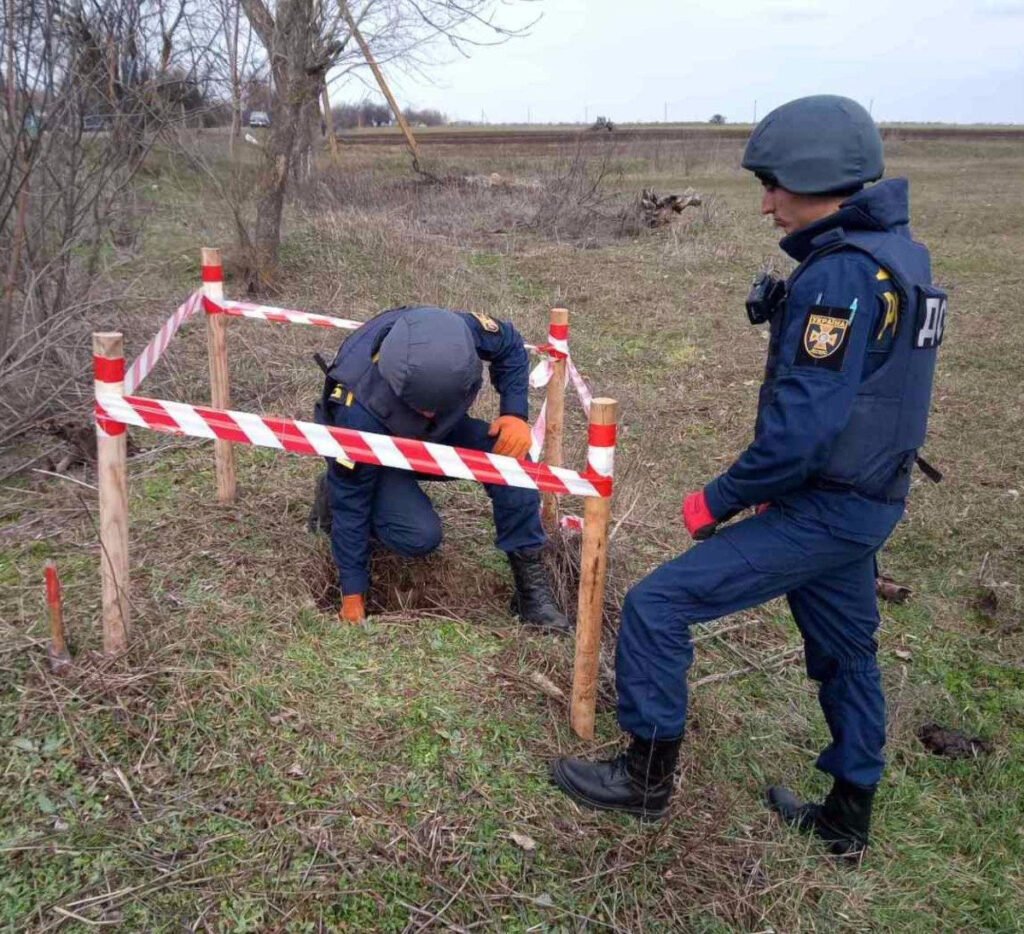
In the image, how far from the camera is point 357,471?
3.45 m

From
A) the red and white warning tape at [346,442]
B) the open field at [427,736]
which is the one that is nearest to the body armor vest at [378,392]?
the red and white warning tape at [346,442]

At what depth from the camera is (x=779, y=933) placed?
8.27 ft

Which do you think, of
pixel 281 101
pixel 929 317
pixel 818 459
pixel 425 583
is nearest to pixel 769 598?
pixel 818 459

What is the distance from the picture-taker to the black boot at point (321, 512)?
4285mm

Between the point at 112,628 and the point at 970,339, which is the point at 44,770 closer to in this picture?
the point at 112,628

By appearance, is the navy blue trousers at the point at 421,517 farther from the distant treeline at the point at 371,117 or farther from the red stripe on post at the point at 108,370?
the distant treeline at the point at 371,117

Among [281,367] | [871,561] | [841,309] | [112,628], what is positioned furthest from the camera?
[281,367]

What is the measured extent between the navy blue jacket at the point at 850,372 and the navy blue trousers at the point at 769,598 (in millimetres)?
112

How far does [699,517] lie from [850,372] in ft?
1.96

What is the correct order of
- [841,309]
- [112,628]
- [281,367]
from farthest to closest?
1. [281,367]
2. [112,628]
3. [841,309]

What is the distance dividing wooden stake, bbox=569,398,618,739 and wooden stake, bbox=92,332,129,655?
1478mm

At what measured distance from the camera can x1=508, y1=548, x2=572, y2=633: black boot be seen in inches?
149

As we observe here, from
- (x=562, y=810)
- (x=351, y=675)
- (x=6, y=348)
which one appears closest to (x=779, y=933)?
(x=562, y=810)

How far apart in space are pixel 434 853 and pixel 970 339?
8462mm
